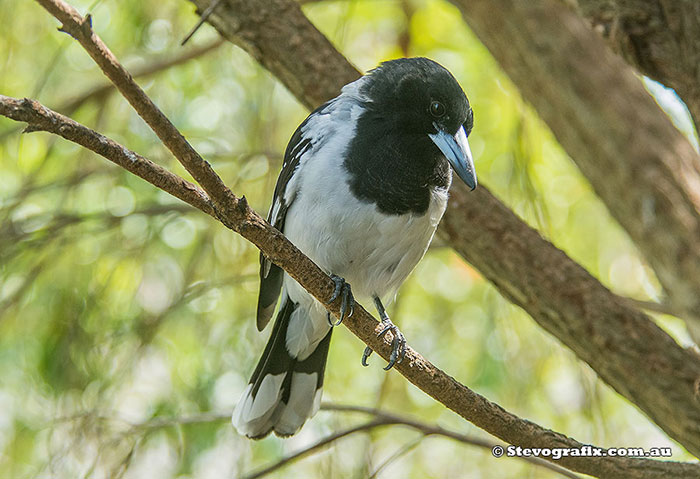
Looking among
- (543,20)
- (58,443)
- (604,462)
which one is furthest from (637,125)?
(58,443)

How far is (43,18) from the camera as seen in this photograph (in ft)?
12.5

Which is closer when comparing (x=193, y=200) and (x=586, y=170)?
(x=193, y=200)

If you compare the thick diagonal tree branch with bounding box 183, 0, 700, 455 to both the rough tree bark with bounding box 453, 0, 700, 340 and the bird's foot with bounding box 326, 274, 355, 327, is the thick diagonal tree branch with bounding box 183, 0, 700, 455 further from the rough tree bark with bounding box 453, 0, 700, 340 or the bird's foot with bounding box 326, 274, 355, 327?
the bird's foot with bounding box 326, 274, 355, 327

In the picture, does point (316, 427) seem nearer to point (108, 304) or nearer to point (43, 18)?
point (108, 304)

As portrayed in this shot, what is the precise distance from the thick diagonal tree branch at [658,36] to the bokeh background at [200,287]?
70 cm

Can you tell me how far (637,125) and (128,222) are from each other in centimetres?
217

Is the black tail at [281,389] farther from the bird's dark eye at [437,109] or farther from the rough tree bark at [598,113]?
the rough tree bark at [598,113]

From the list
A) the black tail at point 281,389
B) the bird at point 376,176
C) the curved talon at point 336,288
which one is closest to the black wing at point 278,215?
the bird at point 376,176

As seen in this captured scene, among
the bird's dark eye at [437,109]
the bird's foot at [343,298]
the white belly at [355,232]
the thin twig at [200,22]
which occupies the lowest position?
the bird's foot at [343,298]

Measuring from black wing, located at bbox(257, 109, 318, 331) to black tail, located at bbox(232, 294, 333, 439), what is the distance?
0.37 feet

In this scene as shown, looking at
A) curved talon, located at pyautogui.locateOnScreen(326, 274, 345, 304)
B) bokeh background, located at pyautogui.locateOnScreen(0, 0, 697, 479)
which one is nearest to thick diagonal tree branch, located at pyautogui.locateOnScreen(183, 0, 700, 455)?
bokeh background, located at pyautogui.locateOnScreen(0, 0, 697, 479)

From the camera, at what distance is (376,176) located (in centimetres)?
252

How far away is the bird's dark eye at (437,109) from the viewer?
2520 millimetres

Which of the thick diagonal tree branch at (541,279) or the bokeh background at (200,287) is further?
the bokeh background at (200,287)
